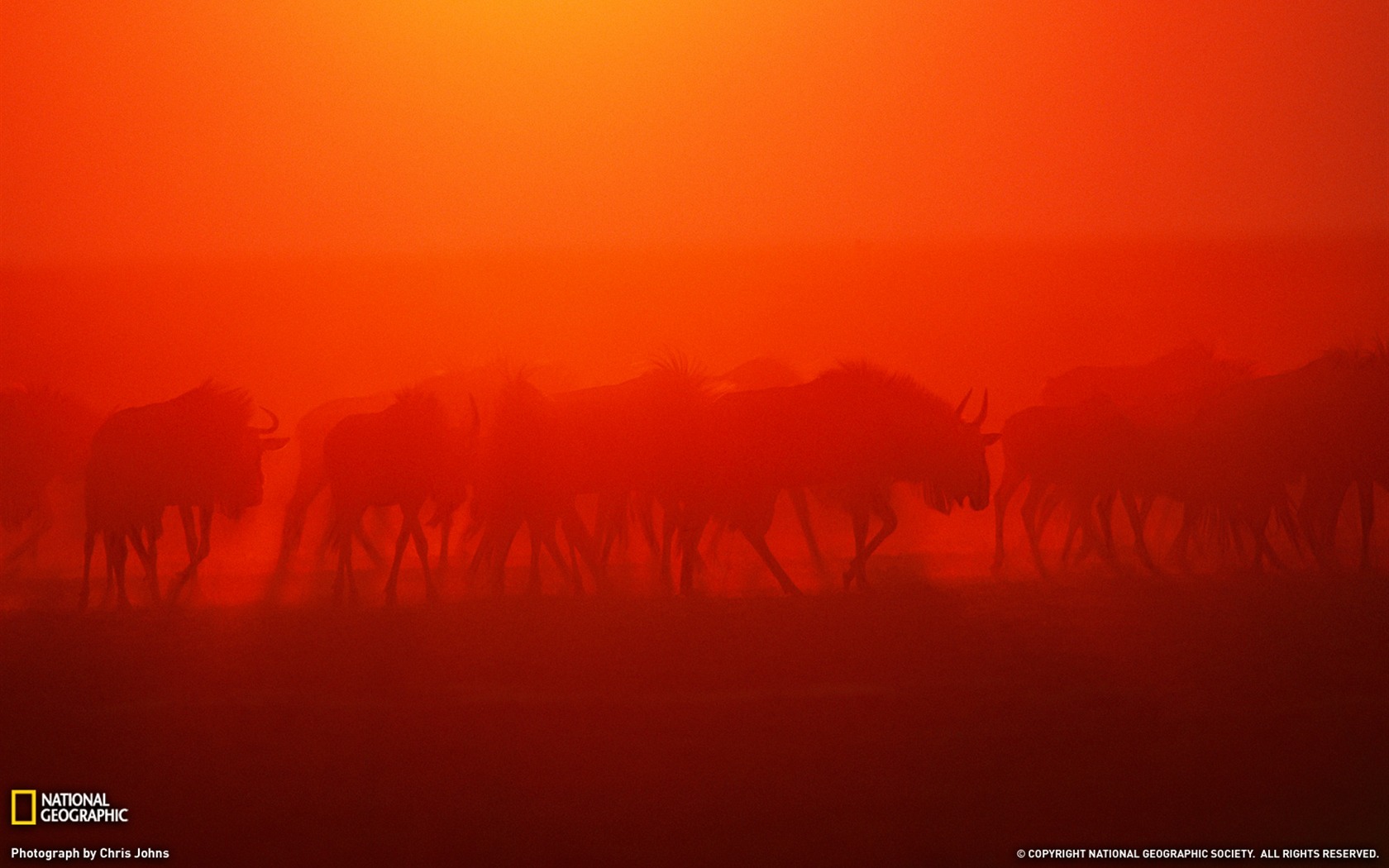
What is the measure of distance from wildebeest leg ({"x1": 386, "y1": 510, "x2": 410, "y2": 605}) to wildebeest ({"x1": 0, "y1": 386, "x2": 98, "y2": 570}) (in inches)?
53.1

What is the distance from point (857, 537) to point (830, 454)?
364mm

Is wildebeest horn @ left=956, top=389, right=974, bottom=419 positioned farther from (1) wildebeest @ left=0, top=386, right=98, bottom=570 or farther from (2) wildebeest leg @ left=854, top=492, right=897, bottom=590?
(1) wildebeest @ left=0, top=386, right=98, bottom=570

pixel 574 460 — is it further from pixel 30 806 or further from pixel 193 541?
pixel 30 806

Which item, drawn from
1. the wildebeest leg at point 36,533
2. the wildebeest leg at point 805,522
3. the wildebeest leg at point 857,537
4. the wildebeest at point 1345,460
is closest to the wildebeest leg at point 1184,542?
the wildebeest at point 1345,460

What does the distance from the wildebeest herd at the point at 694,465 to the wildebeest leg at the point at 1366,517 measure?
0.01m

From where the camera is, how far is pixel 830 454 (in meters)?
4.75

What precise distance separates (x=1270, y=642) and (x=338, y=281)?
159 inches

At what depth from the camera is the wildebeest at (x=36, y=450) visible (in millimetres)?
4773

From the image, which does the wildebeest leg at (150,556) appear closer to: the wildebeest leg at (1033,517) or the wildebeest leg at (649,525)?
the wildebeest leg at (649,525)

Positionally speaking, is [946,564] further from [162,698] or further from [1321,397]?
[162,698]

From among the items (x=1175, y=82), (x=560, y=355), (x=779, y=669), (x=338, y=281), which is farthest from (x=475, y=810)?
(x=1175, y=82)

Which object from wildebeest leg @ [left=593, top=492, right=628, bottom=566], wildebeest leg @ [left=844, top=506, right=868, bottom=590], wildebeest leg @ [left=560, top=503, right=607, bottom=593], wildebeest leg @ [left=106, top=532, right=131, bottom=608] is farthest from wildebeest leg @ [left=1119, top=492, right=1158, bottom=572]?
wildebeest leg @ [left=106, top=532, right=131, bottom=608]

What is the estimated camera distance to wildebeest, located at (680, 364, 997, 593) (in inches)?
186

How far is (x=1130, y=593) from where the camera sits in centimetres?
470
